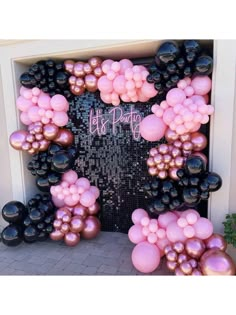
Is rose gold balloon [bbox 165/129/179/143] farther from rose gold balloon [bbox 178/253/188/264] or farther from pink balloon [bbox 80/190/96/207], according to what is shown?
pink balloon [bbox 80/190/96/207]

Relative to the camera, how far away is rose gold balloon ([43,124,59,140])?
3328 mm

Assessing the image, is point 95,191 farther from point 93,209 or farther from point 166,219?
point 166,219

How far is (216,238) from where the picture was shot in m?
2.57

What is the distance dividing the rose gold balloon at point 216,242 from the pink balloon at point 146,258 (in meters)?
0.60

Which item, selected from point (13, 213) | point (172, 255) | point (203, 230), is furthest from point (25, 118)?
point (203, 230)

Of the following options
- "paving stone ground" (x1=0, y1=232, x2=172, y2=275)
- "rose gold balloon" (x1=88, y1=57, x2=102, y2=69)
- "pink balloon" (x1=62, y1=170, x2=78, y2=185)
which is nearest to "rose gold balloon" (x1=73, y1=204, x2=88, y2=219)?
"pink balloon" (x1=62, y1=170, x2=78, y2=185)

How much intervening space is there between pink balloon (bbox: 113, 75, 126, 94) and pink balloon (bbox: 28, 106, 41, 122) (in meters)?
1.20

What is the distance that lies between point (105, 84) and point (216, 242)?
237cm

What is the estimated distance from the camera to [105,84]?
10.1 ft

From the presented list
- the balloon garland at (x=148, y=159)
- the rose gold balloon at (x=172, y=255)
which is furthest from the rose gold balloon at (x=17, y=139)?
the rose gold balloon at (x=172, y=255)

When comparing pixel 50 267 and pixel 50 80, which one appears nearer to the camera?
pixel 50 267
